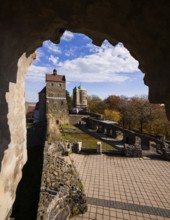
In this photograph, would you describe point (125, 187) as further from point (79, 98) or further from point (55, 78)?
point (79, 98)

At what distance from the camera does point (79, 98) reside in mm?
64750

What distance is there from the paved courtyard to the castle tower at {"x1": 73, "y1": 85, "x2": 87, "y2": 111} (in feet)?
155

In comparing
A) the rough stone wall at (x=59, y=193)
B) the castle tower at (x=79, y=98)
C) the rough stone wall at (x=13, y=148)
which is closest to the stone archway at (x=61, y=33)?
the rough stone wall at (x=13, y=148)

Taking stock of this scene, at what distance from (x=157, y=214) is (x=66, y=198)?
178 inches

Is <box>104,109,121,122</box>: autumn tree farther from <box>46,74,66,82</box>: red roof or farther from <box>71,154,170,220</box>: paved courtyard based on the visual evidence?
<box>71,154,170,220</box>: paved courtyard

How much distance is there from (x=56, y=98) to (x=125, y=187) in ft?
95.7

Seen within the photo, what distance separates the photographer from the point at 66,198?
8156 millimetres

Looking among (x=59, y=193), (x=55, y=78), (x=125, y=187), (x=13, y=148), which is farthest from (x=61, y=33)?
(x=55, y=78)

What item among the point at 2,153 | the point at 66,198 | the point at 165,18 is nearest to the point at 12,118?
the point at 2,153

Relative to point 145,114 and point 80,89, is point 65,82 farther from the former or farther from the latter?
point 80,89

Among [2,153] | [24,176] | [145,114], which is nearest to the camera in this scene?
[2,153]

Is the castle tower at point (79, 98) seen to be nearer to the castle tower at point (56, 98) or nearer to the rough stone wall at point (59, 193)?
the castle tower at point (56, 98)

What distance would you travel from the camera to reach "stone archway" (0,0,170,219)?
209 cm

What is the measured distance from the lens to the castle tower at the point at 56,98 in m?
36.8
